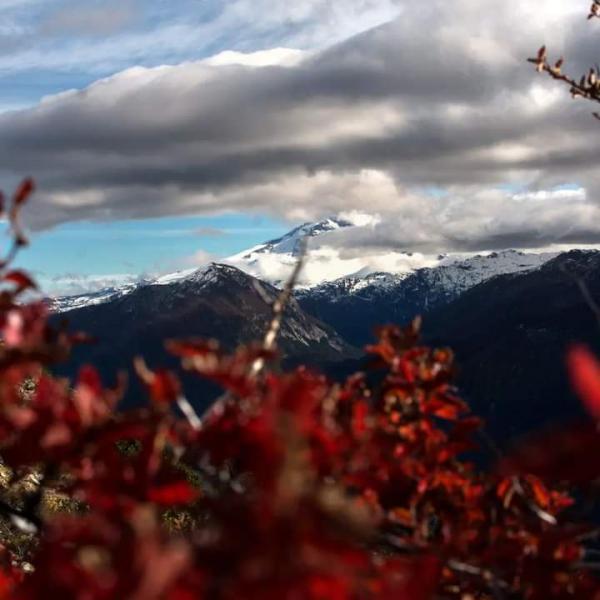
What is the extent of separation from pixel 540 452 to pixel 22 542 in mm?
19004

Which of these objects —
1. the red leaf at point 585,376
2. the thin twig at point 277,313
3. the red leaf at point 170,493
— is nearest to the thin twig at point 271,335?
the thin twig at point 277,313

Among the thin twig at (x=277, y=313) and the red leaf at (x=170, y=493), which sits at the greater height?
the thin twig at (x=277, y=313)

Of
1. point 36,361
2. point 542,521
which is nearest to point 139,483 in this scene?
point 36,361

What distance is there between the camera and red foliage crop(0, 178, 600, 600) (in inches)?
68.1

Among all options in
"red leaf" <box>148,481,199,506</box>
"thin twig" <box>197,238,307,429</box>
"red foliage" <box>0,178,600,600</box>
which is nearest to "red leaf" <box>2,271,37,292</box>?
"red foliage" <box>0,178,600,600</box>

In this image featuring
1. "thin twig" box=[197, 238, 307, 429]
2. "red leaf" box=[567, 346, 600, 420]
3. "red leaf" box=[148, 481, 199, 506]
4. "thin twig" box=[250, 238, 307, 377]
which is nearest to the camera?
"red leaf" box=[567, 346, 600, 420]

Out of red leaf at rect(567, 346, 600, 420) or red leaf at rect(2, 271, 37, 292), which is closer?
red leaf at rect(567, 346, 600, 420)

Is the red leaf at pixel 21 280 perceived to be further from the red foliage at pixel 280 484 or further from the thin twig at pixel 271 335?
the thin twig at pixel 271 335

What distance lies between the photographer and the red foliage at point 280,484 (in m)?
1.73

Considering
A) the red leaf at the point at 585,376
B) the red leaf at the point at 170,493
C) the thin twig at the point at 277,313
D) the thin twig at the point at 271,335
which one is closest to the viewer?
the red leaf at the point at 585,376

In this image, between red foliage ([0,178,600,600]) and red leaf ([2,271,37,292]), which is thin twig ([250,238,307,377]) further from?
red leaf ([2,271,37,292])

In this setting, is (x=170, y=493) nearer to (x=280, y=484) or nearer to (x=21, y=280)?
(x=280, y=484)

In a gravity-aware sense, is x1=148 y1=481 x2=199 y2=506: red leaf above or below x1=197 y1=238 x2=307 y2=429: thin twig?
below

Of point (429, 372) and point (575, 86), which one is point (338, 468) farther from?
point (575, 86)
